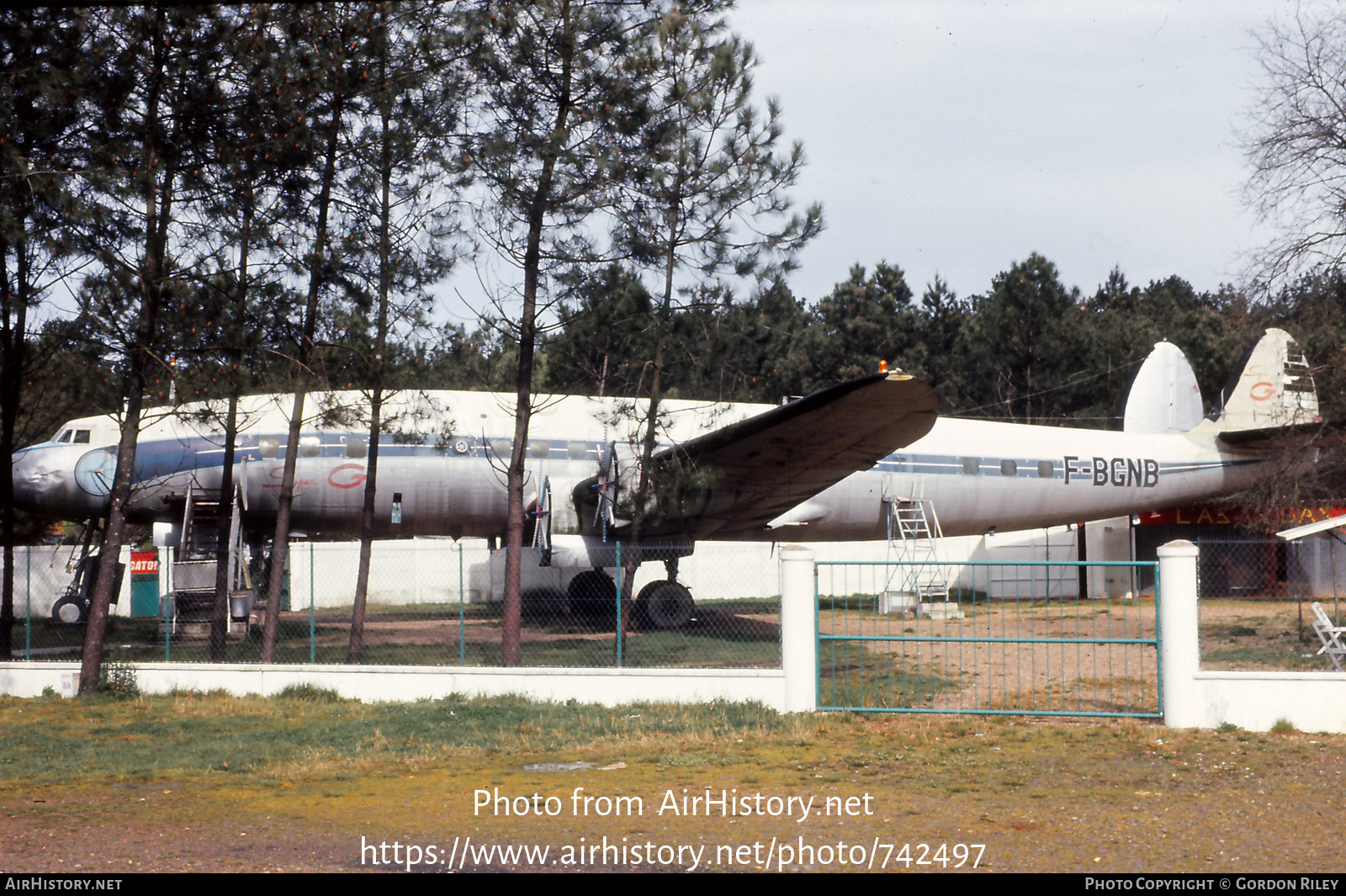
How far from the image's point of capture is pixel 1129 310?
59594 millimetres

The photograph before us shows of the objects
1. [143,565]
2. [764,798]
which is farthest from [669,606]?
[143,565]

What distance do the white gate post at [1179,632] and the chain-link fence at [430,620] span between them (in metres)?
4.18

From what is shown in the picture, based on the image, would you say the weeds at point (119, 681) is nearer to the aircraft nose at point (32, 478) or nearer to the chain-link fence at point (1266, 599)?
the aircraft nose at point (32, 478)

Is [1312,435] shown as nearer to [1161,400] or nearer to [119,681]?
[1161,400]

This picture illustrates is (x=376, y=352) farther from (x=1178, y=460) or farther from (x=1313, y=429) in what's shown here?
(x=1178, y=460)

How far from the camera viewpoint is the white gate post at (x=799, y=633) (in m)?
11.8

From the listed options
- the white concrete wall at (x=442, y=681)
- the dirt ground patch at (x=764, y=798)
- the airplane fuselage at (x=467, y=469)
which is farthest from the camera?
the airplane fuselage at (x=467, y=469)

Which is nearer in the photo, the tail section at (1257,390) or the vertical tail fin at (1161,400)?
the tail section at (1257,390)

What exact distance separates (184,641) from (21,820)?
35.9ft

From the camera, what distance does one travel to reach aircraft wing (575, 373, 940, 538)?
1501 centimetres

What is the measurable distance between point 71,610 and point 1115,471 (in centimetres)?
2178

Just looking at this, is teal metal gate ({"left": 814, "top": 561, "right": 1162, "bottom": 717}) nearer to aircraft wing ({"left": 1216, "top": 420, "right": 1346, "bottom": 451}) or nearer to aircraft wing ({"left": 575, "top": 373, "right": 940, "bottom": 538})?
aircraft wing ({"left": 575, "top": 373, "right": 940, "bottom": 538})

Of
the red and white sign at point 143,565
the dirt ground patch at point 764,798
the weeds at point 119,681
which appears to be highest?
the red and white sign at point 143,565

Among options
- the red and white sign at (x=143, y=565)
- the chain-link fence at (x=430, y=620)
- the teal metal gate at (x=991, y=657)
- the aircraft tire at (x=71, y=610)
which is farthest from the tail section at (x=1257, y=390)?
the red and white sign at (x=143, y=565)
